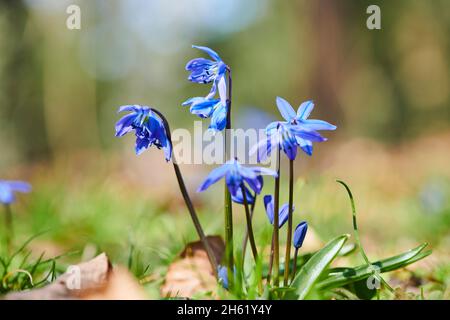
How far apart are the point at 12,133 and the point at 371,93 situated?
10.6m

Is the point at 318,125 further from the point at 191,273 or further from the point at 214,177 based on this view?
the point at 191,273

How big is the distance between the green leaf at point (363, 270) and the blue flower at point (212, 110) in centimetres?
51

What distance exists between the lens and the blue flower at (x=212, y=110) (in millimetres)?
1492

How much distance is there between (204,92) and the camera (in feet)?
77.9

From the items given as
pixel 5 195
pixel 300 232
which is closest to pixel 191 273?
pixel 300 232

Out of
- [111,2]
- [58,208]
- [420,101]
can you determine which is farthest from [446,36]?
[58,208]

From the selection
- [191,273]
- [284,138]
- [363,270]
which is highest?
[284,138]

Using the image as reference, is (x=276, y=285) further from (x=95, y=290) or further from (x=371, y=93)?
(x=371, y=93)

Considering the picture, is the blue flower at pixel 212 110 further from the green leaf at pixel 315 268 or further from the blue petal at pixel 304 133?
the green leaf at pixel 315 268

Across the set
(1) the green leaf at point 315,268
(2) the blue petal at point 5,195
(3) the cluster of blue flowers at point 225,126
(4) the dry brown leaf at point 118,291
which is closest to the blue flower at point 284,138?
(3) the cluster of blue flowers at point 225,126

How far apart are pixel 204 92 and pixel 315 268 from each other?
73.4 feet

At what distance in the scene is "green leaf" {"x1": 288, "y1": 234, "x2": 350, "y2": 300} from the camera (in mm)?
1548

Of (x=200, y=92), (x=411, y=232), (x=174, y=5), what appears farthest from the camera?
(x=200, y=92)

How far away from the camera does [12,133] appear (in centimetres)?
1240
